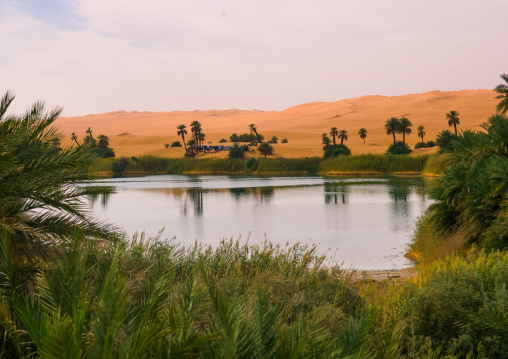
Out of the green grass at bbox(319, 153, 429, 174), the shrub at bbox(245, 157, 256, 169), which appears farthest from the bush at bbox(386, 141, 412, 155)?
the shrub at bbox(245, 157, 256, 169)

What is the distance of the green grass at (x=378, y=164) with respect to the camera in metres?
61.2

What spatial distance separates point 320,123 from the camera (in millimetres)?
144000

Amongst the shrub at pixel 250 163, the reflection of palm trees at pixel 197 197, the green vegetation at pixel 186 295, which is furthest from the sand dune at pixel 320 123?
the green vegetation at pixel 186 295

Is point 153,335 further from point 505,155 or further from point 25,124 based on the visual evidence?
point 505,155

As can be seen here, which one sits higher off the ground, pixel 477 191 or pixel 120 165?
pixel 120 165

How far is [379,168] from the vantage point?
6316 centimetres

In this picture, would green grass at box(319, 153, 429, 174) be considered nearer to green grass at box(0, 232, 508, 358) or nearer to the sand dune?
the sand dune

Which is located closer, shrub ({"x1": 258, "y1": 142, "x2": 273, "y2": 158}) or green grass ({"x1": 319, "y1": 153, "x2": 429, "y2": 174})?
green grass ({"x1": 319, "y1": 153, "x2": 429, "y2": 174})

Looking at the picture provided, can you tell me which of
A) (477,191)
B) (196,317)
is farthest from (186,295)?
(477,191)

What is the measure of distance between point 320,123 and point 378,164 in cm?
8187

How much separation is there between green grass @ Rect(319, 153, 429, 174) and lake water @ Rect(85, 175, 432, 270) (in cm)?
1383

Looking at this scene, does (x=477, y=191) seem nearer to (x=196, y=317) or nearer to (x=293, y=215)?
(x=196, y=317)

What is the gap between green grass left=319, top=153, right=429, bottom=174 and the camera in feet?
201

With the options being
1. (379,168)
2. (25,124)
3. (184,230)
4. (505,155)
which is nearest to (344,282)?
(25,124)
